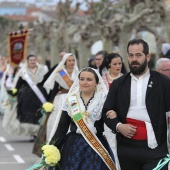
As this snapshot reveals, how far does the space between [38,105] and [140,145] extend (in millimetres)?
9190

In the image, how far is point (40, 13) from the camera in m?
156

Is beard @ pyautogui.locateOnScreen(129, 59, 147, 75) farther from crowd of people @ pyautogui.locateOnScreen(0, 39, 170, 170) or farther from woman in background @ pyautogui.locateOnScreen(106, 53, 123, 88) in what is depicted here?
woman in background @ pyautogui.locateOnScreen(106, 53, 123, 88)

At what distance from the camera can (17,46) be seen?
20125 mm

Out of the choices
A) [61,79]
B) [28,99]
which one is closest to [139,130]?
[61,79]

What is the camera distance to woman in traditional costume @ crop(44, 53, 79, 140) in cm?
1251

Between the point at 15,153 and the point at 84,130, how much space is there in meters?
6.69

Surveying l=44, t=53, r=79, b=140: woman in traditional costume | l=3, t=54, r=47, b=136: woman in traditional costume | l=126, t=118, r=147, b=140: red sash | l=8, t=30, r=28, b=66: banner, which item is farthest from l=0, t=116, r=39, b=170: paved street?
l=126, t=118, r=147, b=140: red sash

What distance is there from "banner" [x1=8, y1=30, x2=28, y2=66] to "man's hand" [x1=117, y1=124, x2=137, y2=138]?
1333 centimetres

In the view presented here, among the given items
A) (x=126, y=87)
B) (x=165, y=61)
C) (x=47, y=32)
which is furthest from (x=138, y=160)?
(x=47, y=32)

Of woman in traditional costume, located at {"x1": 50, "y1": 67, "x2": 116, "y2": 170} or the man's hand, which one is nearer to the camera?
the man's hand

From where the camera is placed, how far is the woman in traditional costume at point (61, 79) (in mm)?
12508

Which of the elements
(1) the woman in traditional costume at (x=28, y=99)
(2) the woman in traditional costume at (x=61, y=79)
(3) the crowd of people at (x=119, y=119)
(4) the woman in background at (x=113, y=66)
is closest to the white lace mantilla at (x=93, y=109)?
(3) the crowd of people at (x=119, y=119)

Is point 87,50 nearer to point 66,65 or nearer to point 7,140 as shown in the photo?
point 7,140

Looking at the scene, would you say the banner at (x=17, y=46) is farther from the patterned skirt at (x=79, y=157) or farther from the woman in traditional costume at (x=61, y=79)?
the patterned skirt at (x=79, y=157)
